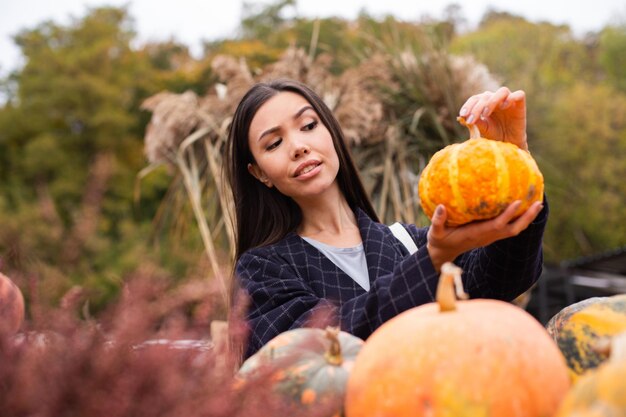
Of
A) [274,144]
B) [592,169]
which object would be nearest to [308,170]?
[274,144]

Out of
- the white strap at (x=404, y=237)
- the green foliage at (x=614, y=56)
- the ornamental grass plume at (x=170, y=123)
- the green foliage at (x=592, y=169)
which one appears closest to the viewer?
the white strap at (x=404, y=237)

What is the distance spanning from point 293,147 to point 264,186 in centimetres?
40

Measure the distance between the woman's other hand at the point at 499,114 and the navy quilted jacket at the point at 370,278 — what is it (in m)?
0.19

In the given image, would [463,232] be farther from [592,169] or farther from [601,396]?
[592,169]

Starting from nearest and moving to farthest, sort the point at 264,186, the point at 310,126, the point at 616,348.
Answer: the point at 616,348 → the point at 310,126 → the point at 264,186

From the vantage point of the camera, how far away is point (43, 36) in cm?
2230

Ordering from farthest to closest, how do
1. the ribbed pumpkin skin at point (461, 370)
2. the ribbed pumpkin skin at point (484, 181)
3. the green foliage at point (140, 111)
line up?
the green foliage at point (140, 111), the ribbed pumpkin skin at point (484, 181), the ribbed pumpkin skin at point (461, 370)

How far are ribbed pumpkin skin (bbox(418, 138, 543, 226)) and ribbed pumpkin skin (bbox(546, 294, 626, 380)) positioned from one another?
1.22 ft

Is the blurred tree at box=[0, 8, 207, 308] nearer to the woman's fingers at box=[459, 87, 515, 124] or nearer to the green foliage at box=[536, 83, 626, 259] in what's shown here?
the green foliage at box=[536, 83, 626, 259]

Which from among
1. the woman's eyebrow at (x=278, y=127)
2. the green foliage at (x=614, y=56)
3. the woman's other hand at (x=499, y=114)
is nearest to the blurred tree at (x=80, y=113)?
the green foliage at (x=614, y=56)

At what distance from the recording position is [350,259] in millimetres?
2381

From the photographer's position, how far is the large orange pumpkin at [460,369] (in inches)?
33.0

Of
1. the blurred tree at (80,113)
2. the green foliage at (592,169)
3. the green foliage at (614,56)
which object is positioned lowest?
the green foliage at (592,169)

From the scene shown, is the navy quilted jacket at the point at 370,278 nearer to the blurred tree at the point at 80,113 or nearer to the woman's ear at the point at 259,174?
the woman's ear at the point at 259,174
